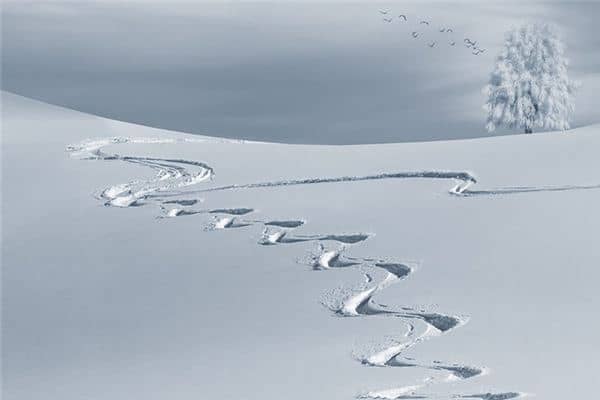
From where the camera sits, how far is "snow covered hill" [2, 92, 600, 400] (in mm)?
10281

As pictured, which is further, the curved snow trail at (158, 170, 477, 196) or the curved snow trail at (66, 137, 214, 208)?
the curved snow trail at (66, 137, 214, 208)

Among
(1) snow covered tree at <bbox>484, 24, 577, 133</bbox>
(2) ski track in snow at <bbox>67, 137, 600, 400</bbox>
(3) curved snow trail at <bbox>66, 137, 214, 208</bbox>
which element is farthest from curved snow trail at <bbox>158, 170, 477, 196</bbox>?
(1) snow covered tree at <bbox>484, 24, 577, 133</bbox>

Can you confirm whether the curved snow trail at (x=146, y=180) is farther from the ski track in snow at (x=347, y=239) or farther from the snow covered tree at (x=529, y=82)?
the snow covered tree at (x=529, y=82)

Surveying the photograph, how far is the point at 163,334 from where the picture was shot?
1195 cm

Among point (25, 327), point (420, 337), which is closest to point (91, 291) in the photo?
point (25, 327)

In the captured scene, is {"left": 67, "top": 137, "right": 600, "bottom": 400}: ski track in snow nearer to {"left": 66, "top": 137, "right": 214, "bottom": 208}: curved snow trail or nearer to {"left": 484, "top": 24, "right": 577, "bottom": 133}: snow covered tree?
{"left": 66, "top": 137, "right": 214, "bottom": 208}: curved snow trail

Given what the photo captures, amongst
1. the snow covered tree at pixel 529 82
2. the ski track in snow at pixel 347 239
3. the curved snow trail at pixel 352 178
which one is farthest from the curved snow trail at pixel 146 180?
the snow covered tree at pixel 529 82

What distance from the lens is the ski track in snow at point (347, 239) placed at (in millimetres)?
10096

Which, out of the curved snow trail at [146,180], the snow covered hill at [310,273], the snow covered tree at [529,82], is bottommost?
the snow covered hill at [310,273]

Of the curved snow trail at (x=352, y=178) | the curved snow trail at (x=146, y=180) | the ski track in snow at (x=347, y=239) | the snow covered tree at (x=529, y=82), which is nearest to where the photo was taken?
the ski track in snow at (x=347, y=239)

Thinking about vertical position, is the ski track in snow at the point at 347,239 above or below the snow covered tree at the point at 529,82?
below

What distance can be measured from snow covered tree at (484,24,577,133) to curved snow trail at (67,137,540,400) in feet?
68.6

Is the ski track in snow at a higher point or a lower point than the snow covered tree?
lower

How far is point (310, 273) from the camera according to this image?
44.5 ft
